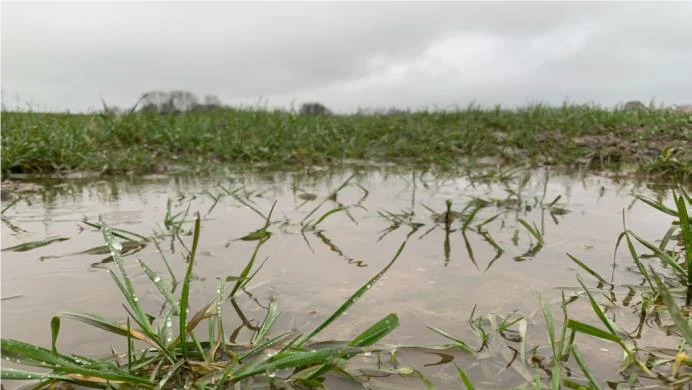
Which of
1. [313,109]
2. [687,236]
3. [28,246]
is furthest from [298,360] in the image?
[313,109]

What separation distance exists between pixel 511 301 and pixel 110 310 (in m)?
0.94

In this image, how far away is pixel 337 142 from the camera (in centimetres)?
513

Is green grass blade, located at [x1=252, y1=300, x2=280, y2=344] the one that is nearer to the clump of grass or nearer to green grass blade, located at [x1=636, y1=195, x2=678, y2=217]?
the clump of grass

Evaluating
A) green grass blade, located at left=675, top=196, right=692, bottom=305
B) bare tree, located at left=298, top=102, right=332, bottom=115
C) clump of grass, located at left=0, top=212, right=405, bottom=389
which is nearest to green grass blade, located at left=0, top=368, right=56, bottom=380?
clump of grass, located at left=0, top=212, right=405, bottom=389

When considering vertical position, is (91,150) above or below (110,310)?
above

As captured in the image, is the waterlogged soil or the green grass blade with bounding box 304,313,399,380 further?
the waterlogged soil

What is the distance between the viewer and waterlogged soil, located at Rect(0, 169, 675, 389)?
98cm

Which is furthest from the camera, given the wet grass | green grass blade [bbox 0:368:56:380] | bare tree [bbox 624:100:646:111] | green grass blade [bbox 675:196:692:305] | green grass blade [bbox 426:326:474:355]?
bare tree [bbox 624:100:646:111]

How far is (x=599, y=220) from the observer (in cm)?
211

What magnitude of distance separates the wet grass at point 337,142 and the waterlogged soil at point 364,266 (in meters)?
1.15

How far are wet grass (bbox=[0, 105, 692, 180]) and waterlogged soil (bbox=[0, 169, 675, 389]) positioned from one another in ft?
3.76

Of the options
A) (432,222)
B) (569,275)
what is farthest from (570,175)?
(569,275)

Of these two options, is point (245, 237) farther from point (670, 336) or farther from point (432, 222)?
point (670, 336)

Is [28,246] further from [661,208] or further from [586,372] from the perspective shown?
[661,208]
